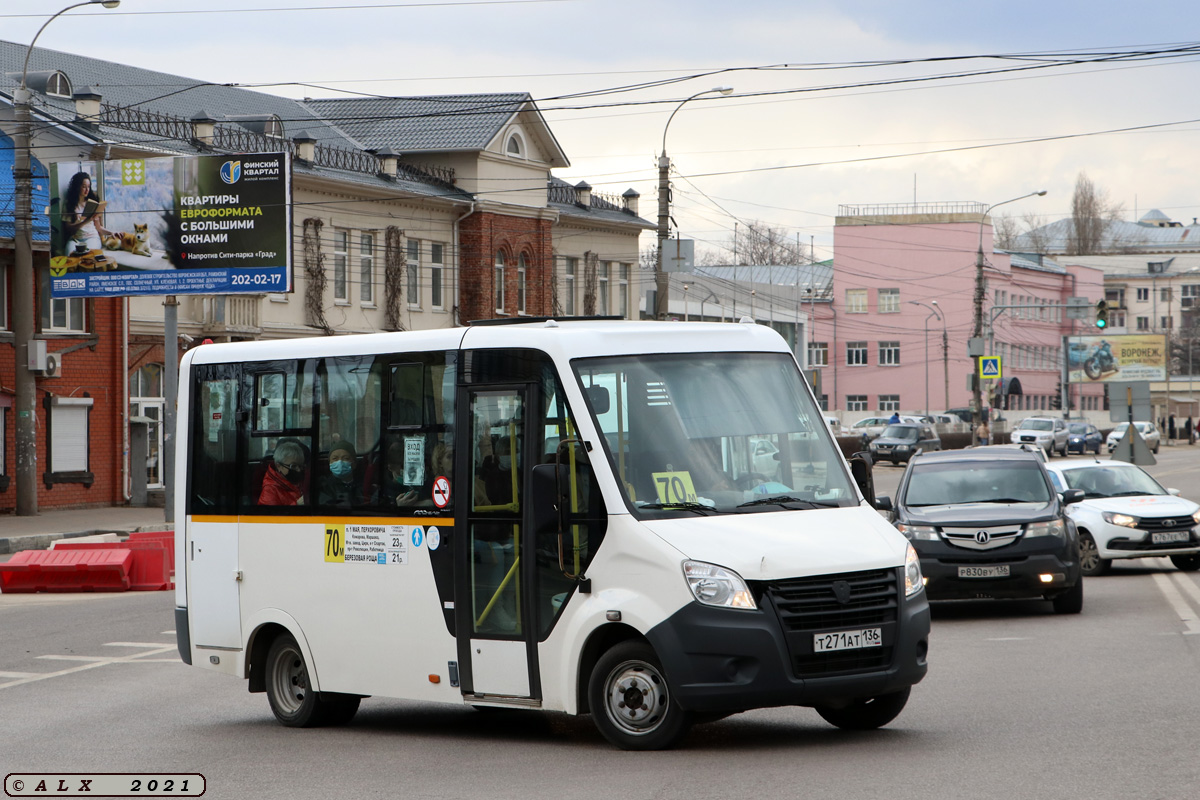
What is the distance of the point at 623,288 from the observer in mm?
60281

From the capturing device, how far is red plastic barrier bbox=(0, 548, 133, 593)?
21.1 meters

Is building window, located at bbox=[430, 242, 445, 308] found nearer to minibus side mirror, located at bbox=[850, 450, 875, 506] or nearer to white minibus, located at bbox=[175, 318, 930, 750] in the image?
white minibus, located at bbox=[175, 318, 930, 750]

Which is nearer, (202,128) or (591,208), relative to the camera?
(202,128)

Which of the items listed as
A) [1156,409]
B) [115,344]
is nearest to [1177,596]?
[115,344]

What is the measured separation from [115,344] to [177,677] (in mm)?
25770

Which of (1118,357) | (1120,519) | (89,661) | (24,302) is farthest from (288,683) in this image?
(1118,357)

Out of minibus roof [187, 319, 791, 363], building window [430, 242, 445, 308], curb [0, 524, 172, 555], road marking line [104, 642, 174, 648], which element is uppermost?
building window [430, 242, 445, 308]

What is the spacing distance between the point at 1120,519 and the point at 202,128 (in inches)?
1097

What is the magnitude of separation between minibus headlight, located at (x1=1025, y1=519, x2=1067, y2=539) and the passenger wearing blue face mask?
26.4ft

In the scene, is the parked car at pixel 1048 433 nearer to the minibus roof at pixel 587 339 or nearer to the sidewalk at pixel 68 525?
the sidewalk at pixel 68 525

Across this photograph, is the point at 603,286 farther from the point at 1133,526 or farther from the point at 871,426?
the point at 1133,526

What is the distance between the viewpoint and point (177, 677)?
43.0 feet

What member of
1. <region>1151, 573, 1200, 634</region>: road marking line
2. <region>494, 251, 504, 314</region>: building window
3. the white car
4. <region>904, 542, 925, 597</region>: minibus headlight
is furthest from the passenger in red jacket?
<region>494, 251, 504, 314</region>: building window

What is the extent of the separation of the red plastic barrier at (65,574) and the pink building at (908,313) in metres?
77.5
